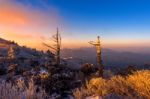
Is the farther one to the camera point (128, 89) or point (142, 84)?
point (128, 89)

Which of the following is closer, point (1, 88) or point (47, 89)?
point (1, 88)

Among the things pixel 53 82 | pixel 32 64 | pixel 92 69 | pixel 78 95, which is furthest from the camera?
pixel 32 64

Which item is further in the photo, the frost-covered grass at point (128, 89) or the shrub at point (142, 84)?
the frost-covered grass at point (128, 89)

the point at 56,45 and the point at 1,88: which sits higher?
the point at 56,45

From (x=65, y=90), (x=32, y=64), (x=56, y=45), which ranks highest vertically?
(x=56, y=45)

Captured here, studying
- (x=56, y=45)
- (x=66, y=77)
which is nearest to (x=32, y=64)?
(x=56, y=45)

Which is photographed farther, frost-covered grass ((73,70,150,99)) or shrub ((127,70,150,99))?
frost-covered grass ((73,70,150,99))

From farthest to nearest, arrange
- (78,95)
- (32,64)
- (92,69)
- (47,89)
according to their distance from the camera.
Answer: (32,64)
(92,69)
(47,89)
(78,95)

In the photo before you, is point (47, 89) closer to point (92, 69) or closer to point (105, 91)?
point (105, 91)

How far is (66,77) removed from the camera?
24.4m

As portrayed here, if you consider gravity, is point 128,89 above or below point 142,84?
below

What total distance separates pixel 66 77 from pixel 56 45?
22152 millimetres

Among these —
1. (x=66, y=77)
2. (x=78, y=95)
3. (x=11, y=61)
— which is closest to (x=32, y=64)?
(x=11, y=61)

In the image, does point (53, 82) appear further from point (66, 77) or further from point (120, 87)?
point (120, 87)
